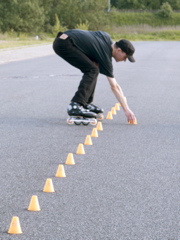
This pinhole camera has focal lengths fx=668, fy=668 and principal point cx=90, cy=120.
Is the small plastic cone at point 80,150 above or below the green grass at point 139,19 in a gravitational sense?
above

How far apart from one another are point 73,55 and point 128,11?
309 ft

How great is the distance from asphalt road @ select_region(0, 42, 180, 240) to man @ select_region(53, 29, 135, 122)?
1.10ft

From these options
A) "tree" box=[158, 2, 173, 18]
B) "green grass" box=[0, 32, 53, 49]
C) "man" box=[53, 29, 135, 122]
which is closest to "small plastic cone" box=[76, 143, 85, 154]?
"man" box=[53, 29, 135, 122]

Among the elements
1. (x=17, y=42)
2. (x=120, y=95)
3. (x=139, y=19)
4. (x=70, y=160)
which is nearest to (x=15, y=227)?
(x=70, y=160)

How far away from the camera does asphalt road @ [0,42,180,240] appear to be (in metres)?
4.76

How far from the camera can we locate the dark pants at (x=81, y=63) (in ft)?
31.8

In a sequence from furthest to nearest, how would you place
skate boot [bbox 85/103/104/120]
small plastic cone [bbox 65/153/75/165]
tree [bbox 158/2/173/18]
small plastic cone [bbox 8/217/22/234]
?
tree [bbox 158/2/173/18] → skate boot [bbox 85/103/104/120] → small plastic cone [bbox 65/153/75/165] → small plastic cone [bbox 8/217/22/234]

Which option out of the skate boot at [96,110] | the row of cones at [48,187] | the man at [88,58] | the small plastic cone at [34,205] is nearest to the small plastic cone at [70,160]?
the row of cones at [48,187]

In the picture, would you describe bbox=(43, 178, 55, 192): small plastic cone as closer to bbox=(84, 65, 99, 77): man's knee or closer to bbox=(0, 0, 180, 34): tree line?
bbox=(84, 65, 99, 77): man's knee

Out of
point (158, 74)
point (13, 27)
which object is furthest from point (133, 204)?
point (13, 27)

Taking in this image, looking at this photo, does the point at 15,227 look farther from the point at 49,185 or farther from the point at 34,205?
the point at 49,185

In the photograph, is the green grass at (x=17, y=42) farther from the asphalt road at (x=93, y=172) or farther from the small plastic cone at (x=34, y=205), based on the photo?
the small plastic cone at (x=34, y=205)

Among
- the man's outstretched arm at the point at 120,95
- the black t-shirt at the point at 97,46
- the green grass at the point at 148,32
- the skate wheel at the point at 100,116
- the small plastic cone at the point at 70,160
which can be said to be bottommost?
the green grass at the point at 148,32

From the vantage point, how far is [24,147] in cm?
793
